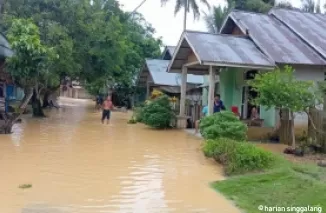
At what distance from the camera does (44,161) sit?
9.58 meters

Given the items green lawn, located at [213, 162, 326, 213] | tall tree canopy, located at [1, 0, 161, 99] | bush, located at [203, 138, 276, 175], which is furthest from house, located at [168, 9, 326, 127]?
green lawn, located at [213, 162, 326, 213]

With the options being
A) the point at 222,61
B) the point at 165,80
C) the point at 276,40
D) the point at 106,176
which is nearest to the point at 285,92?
the point at 222,61

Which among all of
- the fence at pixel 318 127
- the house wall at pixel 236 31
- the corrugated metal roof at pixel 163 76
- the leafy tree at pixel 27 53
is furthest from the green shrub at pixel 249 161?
the corrugated metal roof at pixel 163 76

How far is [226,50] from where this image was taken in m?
14.3

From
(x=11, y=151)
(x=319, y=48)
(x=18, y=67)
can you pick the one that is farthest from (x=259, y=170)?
(x=18, y=67)

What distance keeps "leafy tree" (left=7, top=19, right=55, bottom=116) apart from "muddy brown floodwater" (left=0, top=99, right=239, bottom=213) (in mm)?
2362

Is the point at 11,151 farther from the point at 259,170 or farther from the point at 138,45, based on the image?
the point at 138,45

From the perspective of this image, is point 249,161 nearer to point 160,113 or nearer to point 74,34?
point 160,113

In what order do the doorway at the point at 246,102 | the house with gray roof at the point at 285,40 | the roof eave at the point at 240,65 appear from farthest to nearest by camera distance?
the doorway at the point at 246,102 → the house with gray roof at the point at 285,40 → the roof eave at the point at 240,65

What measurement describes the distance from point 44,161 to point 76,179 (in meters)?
2.13

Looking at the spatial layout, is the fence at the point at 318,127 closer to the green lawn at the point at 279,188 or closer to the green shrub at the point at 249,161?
the green lawn at the point at 279,188

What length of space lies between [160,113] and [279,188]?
11128 millimetres

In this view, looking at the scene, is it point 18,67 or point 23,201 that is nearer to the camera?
point 23,201

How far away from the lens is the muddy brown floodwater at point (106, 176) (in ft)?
20.2
